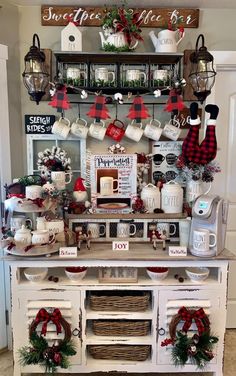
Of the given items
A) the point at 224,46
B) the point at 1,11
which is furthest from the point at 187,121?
the point at 1,11

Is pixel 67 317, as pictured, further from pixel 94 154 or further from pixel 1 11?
pixel 1 11

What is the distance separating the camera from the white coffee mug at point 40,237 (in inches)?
77.7

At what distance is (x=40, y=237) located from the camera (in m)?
1.98

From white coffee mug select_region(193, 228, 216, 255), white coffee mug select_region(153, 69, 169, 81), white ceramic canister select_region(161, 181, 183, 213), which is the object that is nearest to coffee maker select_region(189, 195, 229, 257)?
white coffee mug select_region(193, 228, 216, 255)

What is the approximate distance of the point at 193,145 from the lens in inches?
87.1

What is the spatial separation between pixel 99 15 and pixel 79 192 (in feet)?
3.88

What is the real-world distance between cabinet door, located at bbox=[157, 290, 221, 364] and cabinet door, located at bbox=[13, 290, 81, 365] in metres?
0.48

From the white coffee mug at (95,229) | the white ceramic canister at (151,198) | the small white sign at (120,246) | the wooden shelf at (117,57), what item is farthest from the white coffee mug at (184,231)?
the wooden shelf at (117,57)

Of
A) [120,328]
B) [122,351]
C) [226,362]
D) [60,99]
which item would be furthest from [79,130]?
[226,362]

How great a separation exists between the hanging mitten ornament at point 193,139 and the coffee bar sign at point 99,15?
A: 0.61 meters

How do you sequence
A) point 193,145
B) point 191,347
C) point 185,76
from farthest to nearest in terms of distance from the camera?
point 185,76 < point 193,145 < point 191,347

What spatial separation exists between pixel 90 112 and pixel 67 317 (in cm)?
127

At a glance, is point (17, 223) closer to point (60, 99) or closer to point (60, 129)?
point (60, 129)

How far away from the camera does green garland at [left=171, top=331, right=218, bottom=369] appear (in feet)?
6.27
